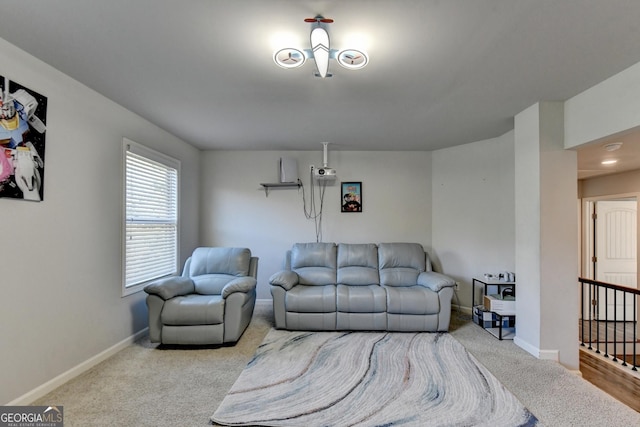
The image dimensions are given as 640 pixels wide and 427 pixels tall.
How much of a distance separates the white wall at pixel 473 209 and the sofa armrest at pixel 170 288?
11.9 ft

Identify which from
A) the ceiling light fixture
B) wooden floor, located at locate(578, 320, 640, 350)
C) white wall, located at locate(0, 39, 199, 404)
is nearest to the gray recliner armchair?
white wall, located at locate(0, 39, 199, 404)

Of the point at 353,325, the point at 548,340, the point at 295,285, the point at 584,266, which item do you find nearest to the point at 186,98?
the point at 295,285

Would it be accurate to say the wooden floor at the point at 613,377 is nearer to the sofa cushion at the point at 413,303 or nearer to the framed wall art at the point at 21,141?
the sofa cushion at the point at 413,303

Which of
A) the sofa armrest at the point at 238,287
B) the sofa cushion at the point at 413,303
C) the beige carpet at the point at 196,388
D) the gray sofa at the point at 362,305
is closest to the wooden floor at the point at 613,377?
the beige carpet at the point at 196,388

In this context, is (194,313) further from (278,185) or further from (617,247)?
(617,247)

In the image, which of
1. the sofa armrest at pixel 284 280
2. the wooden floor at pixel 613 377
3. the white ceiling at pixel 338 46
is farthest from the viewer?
the sofa armrest at pixel 284 280

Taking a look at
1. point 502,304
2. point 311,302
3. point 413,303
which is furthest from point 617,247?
point 311,302

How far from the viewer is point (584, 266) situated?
5.13 meters

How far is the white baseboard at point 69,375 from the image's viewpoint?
6.45ft

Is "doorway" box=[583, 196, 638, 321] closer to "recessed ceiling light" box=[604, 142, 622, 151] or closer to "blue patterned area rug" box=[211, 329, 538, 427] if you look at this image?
"recessed ceiling light" box=[604, 142, 622, 151]

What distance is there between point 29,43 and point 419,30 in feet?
8.45

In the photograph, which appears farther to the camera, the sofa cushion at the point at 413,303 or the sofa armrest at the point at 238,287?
the sofa cushion at the point at 413,303

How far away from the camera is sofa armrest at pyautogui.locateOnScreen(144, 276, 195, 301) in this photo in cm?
287

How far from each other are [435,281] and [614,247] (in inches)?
167
